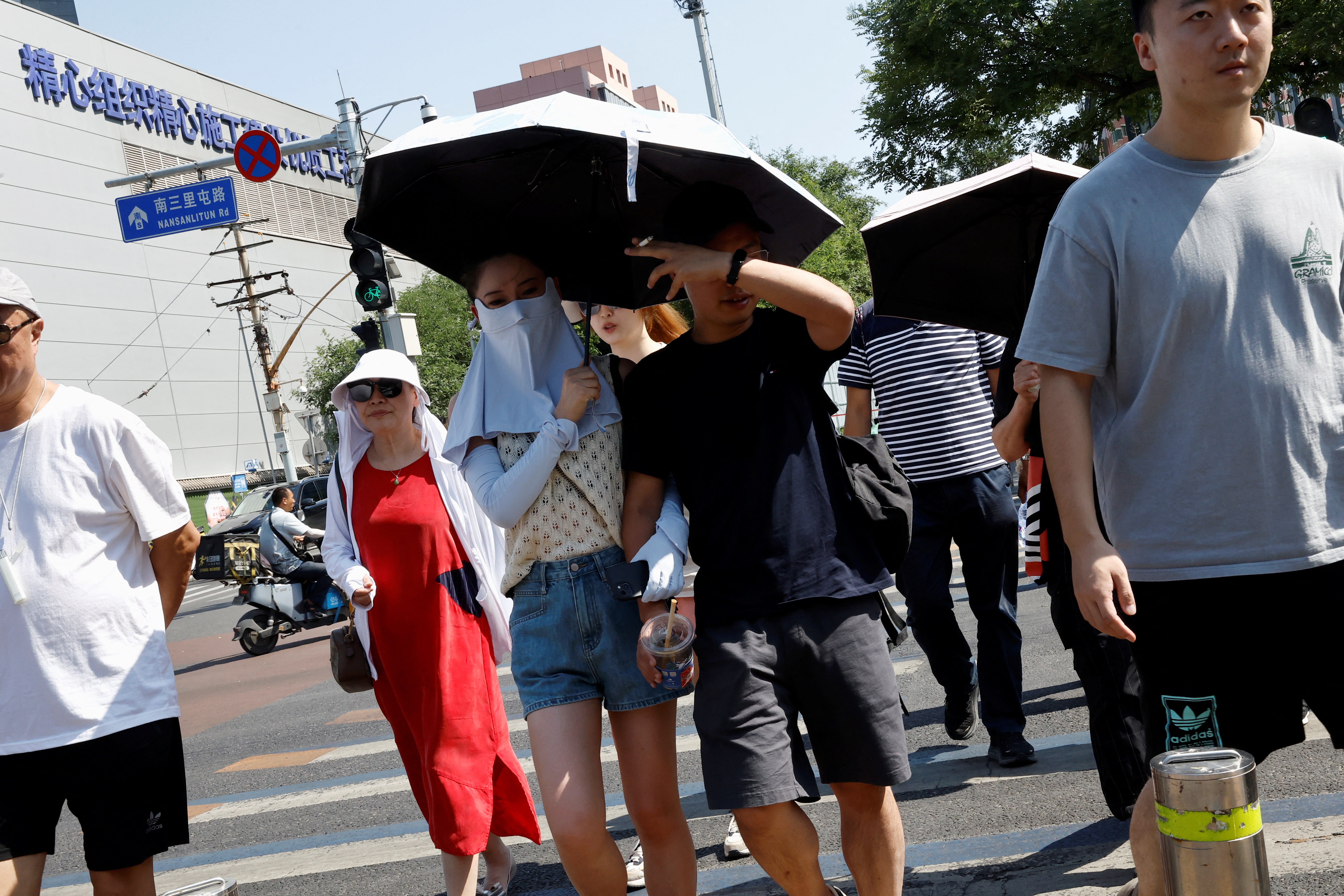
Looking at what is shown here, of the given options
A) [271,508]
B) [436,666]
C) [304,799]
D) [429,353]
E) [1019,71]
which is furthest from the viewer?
[429,353]

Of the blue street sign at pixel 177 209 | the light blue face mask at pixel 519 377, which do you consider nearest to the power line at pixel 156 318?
the blue street sign at pixel 177 209

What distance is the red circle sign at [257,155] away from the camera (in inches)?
543

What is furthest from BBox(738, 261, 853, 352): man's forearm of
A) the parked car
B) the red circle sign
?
the parked car

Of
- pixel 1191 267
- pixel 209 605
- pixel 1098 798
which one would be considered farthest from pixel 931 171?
pixel 1191 267

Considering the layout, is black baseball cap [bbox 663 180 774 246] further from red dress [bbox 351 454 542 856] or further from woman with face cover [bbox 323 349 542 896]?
red dress [bbox 351 454 542 856]

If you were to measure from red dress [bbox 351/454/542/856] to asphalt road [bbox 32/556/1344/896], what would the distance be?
0.68 m

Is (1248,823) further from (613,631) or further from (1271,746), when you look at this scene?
(613,631)

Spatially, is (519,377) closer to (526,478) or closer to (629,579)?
(526,478)

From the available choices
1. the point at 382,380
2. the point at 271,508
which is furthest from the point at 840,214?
the point at 382,380

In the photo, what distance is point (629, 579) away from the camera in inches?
114

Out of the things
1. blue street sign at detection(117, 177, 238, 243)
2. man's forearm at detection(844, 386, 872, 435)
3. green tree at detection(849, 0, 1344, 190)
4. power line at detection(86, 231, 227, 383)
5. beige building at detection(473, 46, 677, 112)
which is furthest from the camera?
beige building at detection(473, 46, 677, 112)

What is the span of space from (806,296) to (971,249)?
1.21 m

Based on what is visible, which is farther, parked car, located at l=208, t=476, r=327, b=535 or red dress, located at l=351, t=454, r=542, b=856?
parked car, located at l=208, t=476, r=327, b=535

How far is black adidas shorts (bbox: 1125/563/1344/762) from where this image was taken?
89.4 inches
